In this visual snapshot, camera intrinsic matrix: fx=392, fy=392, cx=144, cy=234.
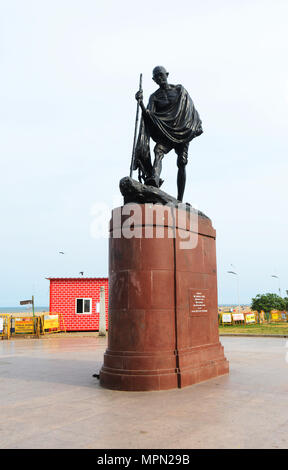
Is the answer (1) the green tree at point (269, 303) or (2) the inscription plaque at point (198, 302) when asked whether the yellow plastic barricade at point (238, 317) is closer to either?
(1) the green tree at point (269, 303)

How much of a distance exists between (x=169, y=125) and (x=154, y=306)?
13.0ft

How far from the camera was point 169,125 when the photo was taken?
8.31 metres

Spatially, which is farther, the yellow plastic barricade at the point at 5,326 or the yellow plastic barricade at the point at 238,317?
the yellow plastic barricade at the point at 238,317

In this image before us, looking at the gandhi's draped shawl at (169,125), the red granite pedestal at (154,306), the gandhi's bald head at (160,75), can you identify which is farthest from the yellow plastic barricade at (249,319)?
the gandhi's bald head at (160,75)

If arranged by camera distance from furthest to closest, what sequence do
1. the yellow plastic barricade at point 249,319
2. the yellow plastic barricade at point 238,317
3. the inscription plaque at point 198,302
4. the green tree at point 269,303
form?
the green tree at point 269,303 < the yellow plastic barricade at point 249,319 < the yellow plastic barricade at point 238,317 < the inscription plaque at point 198,302

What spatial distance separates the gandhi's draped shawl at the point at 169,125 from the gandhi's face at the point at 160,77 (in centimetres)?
35

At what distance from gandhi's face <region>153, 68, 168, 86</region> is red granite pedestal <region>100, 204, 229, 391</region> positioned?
302 cm

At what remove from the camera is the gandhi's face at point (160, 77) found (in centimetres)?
831

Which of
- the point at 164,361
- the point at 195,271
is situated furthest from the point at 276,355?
the point at 164,361

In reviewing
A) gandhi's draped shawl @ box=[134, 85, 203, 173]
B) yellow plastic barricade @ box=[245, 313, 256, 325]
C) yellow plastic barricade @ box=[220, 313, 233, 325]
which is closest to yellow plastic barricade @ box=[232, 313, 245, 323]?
yellow plastic barricade @ box=[220, 313, 233, 325]

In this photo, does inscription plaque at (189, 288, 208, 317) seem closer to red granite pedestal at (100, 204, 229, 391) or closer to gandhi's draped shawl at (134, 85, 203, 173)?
red granite pedestal at (100, 204, 229, 391)
